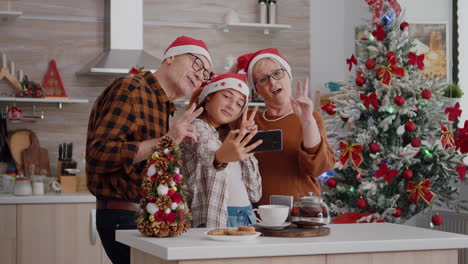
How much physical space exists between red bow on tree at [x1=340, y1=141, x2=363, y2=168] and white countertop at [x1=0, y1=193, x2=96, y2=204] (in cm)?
175

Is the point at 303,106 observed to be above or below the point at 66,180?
above

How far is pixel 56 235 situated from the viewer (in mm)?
4609

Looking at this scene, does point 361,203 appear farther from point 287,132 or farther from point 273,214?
point 273,214

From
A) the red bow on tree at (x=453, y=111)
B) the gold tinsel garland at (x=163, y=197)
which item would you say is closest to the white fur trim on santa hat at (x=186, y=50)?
the gold tinsel garland at (x=163, y=197)

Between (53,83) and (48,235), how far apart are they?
3.91 ft

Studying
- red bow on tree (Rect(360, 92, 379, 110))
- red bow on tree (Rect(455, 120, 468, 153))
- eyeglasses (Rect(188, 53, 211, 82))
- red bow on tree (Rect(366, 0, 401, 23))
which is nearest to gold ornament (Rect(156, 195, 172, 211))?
eyeglasses (Rect(188, 53, 211, 82))

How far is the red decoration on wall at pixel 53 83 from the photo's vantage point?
5070mm

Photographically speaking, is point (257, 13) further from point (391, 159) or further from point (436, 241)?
point (436, 241)

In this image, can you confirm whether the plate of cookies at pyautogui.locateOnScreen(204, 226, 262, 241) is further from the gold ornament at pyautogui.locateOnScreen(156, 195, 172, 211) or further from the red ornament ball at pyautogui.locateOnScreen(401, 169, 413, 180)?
the red ornament ball at pyautogui.locateOnScreen(401, 169, 413, 180)

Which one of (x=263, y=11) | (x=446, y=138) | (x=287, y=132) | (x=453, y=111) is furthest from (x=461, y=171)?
(x=263, y=11)

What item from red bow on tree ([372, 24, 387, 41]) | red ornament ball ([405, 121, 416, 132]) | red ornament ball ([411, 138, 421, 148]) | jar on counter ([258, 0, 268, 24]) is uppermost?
jar on counter ([258, 0, 268, 24])

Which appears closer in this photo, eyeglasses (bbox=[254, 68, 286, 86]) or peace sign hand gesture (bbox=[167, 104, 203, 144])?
peace sign hand gesture (bbox=[167, 104, 203, 144])

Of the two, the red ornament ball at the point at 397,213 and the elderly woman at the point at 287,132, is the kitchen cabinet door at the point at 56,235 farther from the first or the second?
the elderly woman at the point at 287,132

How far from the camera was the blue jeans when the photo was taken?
2.52 meters
